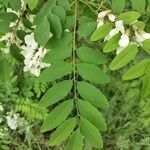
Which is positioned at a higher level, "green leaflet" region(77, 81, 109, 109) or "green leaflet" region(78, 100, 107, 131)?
"green leaflet" region(77, 81, 109, 109)

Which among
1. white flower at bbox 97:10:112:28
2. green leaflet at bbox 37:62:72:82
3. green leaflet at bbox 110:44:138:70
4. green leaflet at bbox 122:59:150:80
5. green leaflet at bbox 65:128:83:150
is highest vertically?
white flower at bbox 97:10:112:28

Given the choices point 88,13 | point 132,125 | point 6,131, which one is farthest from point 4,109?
point 88,13

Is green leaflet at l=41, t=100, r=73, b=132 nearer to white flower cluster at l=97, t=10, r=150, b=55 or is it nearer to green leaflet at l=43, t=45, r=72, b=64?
green leaflet at l=43, t=45, r=72, b=64

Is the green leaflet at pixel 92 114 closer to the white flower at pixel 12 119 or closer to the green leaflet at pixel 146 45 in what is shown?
the green leaflet at pixel 146 45

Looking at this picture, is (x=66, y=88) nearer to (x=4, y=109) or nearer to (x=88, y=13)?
(x=88, y=13)

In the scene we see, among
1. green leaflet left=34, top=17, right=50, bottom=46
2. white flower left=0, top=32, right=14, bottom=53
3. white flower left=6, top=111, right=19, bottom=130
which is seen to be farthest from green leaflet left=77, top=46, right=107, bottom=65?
white flower left=6, top=111, right=19, bottom=130

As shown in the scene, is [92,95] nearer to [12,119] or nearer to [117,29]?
[117,29]
